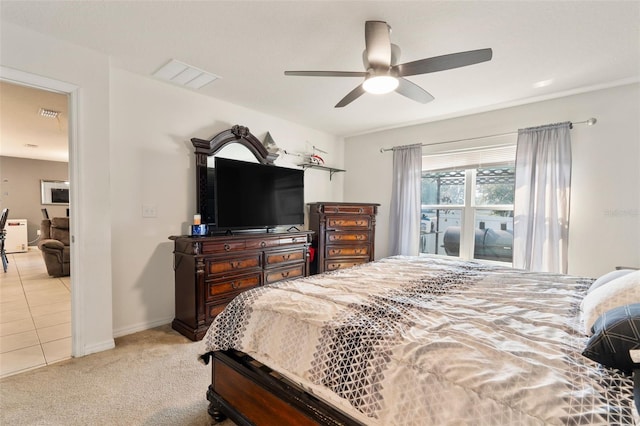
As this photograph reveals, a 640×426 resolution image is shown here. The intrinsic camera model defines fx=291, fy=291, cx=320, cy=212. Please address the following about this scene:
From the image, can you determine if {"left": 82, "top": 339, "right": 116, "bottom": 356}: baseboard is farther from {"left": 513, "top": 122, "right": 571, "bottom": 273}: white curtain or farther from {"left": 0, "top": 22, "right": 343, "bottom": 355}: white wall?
{"left": 513, "top": 122, "right": 571, "bottom": 273}: white curtain

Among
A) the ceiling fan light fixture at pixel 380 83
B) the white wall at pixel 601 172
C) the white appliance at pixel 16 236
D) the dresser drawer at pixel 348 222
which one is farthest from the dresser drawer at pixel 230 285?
the white appliance at pixel 16 236

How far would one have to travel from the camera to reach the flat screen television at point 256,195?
3.03 meters

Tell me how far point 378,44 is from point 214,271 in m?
2.31

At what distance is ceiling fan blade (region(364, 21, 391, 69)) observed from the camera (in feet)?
5.96

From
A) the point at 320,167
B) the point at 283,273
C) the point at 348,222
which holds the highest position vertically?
the point at 320,167

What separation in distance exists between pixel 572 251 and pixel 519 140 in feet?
4.34

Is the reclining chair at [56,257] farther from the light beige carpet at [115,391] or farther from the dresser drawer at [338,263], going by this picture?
the dresser drawer at [338,263]

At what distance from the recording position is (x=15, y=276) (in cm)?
475

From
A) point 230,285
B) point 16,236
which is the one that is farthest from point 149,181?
point 16,236

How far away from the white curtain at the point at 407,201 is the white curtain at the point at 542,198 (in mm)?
1177

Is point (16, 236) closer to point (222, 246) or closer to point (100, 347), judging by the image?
point (100, 347)

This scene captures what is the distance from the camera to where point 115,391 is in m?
1.86

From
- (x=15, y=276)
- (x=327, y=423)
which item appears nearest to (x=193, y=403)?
(x=327, y=423)

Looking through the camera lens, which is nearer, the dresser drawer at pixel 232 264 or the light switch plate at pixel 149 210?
the dresser drawer at pixel 232 264
